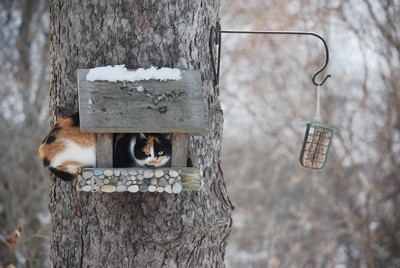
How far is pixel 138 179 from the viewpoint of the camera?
7.54 feet

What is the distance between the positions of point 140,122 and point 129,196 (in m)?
0.47

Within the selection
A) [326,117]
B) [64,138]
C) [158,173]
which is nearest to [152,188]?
[158,173]

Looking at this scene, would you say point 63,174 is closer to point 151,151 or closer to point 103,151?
point 103,151

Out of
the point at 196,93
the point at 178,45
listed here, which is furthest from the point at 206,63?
the point at 196,93

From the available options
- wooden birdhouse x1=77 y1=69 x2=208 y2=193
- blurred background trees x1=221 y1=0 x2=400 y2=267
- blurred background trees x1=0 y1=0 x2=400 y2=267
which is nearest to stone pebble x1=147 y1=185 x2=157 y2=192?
wooden birdhouse x1=77 y1=69 x2=208 y2=193

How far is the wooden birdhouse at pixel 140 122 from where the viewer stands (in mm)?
2268

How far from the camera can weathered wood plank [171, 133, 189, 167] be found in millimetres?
2395

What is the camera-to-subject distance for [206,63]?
281cm

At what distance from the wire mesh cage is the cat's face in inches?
42.2

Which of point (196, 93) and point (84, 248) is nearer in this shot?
point (196, 93)

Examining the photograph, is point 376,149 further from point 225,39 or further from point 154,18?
point 154,18

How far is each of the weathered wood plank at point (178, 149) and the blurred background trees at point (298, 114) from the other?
3932mm

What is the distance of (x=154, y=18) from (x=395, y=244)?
5.09 metres

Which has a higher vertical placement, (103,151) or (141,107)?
(141,107)
